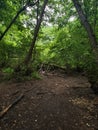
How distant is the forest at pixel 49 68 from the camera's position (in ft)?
13.1

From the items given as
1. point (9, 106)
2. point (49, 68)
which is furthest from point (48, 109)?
point (49, 68)

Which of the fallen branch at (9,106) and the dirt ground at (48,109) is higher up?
the fallen branch at (9,106)

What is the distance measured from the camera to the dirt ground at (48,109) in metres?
3.62

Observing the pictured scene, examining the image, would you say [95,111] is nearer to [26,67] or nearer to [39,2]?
[26,67]

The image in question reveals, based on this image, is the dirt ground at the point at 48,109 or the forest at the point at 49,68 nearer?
the dirt ground at the point at 48,109

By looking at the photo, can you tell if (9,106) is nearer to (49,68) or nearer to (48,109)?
(48,109)

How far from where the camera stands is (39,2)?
381 inches

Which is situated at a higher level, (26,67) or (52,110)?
(26,67)

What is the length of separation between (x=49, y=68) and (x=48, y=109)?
690 centimetres

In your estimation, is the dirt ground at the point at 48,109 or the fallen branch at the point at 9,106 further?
the fallen branch at the point at 9,106

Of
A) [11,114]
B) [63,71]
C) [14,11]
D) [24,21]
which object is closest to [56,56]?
[63,71]

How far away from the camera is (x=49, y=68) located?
11.2m

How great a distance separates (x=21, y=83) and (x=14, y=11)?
464cm

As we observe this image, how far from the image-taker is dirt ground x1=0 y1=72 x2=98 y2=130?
3.62m
